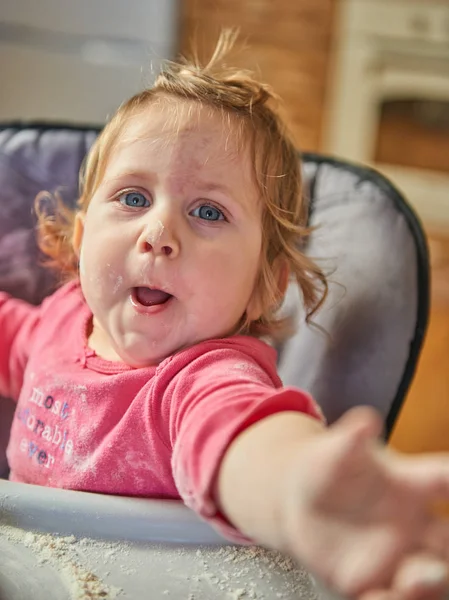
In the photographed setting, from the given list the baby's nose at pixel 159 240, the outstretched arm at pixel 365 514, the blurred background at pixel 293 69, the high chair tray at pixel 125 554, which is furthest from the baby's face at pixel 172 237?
the blurred background at pixel 293 69

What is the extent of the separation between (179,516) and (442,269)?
1.89 meters

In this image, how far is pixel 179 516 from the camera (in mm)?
556

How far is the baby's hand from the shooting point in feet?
1.26

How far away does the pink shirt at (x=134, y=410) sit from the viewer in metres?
0.48

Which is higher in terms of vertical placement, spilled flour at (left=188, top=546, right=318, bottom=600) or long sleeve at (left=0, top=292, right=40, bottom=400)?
long sleeve at (left=0, top=292, right=40, bottom=400)

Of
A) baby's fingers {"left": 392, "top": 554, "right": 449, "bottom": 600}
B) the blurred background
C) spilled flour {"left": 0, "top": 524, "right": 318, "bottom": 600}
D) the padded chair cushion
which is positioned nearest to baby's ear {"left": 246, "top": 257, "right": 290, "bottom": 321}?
the padded chair cushion

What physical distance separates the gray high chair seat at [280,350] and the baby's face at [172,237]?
5.8 inches

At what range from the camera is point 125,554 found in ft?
1.82

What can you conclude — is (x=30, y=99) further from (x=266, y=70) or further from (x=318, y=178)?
(x=318, y=178)

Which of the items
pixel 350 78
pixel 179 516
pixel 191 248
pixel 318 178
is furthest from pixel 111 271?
pixel 350 78

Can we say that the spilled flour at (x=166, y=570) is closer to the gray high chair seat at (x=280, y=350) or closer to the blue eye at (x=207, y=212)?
the gray high chair seat at (x=280, y=350)

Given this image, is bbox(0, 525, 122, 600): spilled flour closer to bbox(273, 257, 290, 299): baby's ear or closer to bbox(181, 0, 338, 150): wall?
bbox(273, 257, 290, 299): baby's ear

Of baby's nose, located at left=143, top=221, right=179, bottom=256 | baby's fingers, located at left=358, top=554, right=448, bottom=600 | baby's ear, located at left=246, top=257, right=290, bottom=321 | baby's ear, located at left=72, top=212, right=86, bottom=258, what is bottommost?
baby's fingers, located at left=358, top=554, right=448, bottom=600

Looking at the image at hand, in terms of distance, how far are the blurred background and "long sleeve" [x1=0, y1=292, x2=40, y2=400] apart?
1.50 m
